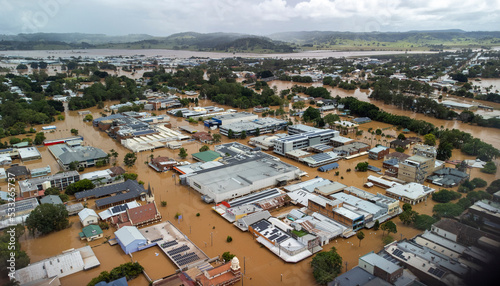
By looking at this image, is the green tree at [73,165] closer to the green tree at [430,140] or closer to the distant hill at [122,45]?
the green tree at [430,140]

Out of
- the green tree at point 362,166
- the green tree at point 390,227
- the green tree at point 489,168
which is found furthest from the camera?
the green tree at point 362,166

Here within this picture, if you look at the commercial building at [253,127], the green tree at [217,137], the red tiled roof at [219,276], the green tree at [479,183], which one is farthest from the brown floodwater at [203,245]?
the commercial building at [253,127]

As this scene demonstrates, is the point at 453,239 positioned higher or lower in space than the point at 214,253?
higher

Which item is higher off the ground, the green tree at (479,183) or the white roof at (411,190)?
the green tree at (479,183)

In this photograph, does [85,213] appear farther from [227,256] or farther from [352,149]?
[352,149]

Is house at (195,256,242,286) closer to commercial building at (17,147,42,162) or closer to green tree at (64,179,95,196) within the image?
green tree at (64,179,95,196)

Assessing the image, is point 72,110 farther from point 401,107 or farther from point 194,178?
point 401,107

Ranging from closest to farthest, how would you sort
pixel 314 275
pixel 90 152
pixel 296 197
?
pixel 314 275
pixel 296 197
pixel 90 152

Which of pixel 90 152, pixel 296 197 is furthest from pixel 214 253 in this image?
pixel 90 152
